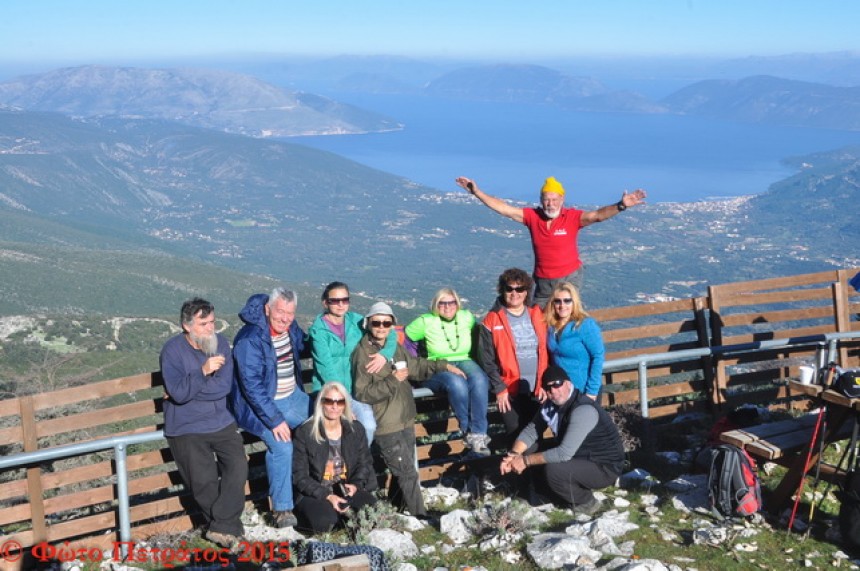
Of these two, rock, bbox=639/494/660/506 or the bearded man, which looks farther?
the bearded man

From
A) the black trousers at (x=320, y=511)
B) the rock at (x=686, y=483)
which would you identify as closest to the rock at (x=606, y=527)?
the rock at (x=686, y=483)

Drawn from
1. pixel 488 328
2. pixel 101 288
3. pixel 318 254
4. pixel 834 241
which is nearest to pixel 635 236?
pixel 834 241

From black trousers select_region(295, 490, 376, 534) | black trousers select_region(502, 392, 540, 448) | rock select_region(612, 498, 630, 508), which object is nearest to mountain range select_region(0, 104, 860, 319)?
black trousers select_region(502, 392, 540, 448)

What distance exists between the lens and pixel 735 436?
707 centimetres

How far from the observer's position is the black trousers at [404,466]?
23.5ft

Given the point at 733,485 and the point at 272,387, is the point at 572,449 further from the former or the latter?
the point at 272,387

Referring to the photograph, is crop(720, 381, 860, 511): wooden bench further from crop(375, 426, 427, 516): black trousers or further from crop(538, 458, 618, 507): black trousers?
crop(375, 426, 427, 516): black trousers

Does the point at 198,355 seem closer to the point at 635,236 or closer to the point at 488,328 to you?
the point at 488,328

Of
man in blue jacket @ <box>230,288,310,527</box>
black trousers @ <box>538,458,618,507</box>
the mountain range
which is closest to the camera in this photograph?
man in blue jacket @ <box>230,288,310,527</box>

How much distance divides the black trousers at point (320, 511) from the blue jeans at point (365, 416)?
0.46m

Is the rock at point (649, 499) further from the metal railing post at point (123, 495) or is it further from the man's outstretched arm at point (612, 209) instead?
the metal railing post at point (123, 495)

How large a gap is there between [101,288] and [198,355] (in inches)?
3051

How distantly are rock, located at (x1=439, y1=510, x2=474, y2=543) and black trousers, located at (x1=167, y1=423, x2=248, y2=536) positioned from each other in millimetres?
1524

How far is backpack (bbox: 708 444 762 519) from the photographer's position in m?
6.76
